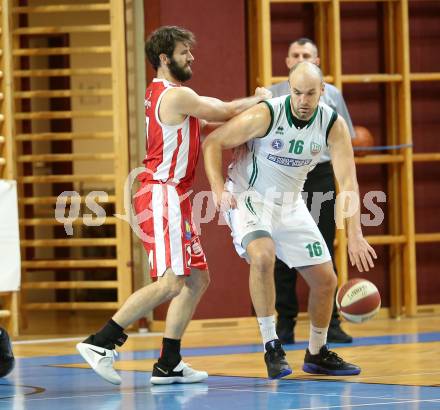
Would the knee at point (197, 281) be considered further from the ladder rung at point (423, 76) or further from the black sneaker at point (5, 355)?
the ladder rung at point (423, 76)

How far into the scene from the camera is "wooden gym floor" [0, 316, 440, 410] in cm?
433

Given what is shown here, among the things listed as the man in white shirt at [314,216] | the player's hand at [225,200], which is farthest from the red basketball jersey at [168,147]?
the man in white shirt at [314,216]

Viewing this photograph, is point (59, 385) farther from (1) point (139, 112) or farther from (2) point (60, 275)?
(2) point (60, 275)

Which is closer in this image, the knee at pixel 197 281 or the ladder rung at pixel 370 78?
the knee at pixel 197 281

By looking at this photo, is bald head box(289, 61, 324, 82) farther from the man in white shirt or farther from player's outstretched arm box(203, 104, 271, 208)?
the man in white shirt

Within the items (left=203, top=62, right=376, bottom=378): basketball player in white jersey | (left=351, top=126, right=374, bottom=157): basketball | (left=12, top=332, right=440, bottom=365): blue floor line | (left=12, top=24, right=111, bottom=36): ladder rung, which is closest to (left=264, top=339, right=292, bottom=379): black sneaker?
(left=203, top=62, right=376, bottom=378): basketball player in white jersey

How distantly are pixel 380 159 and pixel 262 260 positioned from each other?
150 inches

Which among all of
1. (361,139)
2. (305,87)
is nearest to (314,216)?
(361,139)

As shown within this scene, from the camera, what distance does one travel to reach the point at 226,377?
5258 mm

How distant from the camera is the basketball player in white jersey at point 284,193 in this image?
4.99m

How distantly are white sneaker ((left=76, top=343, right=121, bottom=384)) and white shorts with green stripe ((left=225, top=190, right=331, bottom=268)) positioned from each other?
81 cm

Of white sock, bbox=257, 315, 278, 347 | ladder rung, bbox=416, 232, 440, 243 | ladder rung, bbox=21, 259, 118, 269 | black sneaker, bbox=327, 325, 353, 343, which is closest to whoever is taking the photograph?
white sock, bbox=257, 315, 278, 347

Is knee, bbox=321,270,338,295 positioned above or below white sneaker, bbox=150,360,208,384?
above

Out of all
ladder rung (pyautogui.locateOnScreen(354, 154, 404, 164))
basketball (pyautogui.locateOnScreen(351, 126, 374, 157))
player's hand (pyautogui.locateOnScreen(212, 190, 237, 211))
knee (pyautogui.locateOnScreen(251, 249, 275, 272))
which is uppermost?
basketball (pyautogui.locateOnScreen(351, 126, 374, 157))
